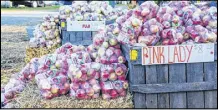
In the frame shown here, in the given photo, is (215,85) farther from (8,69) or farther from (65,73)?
(8,69)

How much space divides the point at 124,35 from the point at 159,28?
0.29m

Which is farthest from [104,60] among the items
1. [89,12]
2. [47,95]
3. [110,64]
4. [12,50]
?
[12,50]

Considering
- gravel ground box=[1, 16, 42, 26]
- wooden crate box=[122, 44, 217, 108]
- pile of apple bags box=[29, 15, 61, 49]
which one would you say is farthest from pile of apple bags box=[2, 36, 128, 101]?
gravel ground box=[1, 16, 42, 26]

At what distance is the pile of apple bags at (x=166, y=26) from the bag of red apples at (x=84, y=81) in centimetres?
36

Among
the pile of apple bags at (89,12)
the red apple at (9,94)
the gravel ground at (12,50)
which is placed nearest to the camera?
the red apple at (9,94)

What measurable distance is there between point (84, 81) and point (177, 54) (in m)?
0.79

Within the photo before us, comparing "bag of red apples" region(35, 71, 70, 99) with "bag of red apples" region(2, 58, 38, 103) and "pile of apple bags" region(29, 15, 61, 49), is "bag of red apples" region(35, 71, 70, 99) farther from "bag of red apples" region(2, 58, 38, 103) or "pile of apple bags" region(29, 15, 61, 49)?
"pile of apple bags" region(29, 15, 61, 49)

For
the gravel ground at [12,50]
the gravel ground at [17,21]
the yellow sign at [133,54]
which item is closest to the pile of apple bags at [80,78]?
the yellow sign at [133,54]

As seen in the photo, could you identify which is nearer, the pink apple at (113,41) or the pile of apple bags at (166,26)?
the pile of apple bags at (166,26)

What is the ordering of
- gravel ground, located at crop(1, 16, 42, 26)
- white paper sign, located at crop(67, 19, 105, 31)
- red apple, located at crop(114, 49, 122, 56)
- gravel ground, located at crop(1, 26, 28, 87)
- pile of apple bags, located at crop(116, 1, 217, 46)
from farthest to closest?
gravel ground, located at crop(1, 16, 42, 26)
gravel ground, located at crop(1, 26, 28, 87)
white paper sign, located at crop(67, 19, 105, 31)
red apple, located at crop(114, 49, 122, 56)
pile of apple bags, located at crop(116, 1, 217, 46)

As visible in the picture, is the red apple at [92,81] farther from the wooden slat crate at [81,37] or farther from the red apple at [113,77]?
the wooden slat crate at [81,37]

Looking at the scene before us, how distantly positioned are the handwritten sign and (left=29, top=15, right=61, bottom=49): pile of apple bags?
13.1 feet

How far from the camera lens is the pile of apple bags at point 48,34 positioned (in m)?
7.36

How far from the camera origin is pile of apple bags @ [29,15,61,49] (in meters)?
7.36
